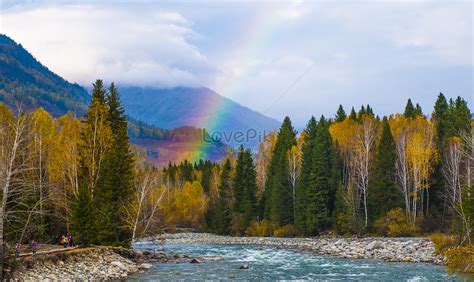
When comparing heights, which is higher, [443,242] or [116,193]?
[116,193]

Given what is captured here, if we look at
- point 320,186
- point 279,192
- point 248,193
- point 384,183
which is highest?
point 384,183

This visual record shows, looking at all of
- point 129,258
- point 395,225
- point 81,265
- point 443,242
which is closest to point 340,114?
point 395,225

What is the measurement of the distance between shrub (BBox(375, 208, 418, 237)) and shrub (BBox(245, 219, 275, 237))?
1850cm

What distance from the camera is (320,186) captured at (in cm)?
6781

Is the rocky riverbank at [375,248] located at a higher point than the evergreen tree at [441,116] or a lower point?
lower

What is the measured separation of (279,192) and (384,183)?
1660 centimetres

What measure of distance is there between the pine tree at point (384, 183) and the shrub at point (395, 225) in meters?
2.22

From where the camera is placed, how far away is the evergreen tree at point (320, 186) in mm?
66562

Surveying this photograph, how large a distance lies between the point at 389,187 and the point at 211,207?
118 feet

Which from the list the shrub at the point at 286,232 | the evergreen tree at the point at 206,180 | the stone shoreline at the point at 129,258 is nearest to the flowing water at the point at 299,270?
the stone shoreline at the point at 129,258

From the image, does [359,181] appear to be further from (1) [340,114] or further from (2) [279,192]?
(1) [340,114]

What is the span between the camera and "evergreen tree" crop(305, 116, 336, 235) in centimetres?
6656

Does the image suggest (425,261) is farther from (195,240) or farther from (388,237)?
(195,240)

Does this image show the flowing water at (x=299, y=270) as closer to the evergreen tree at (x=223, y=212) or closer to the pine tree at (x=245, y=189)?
the pine tree at (x=245, y=189)
